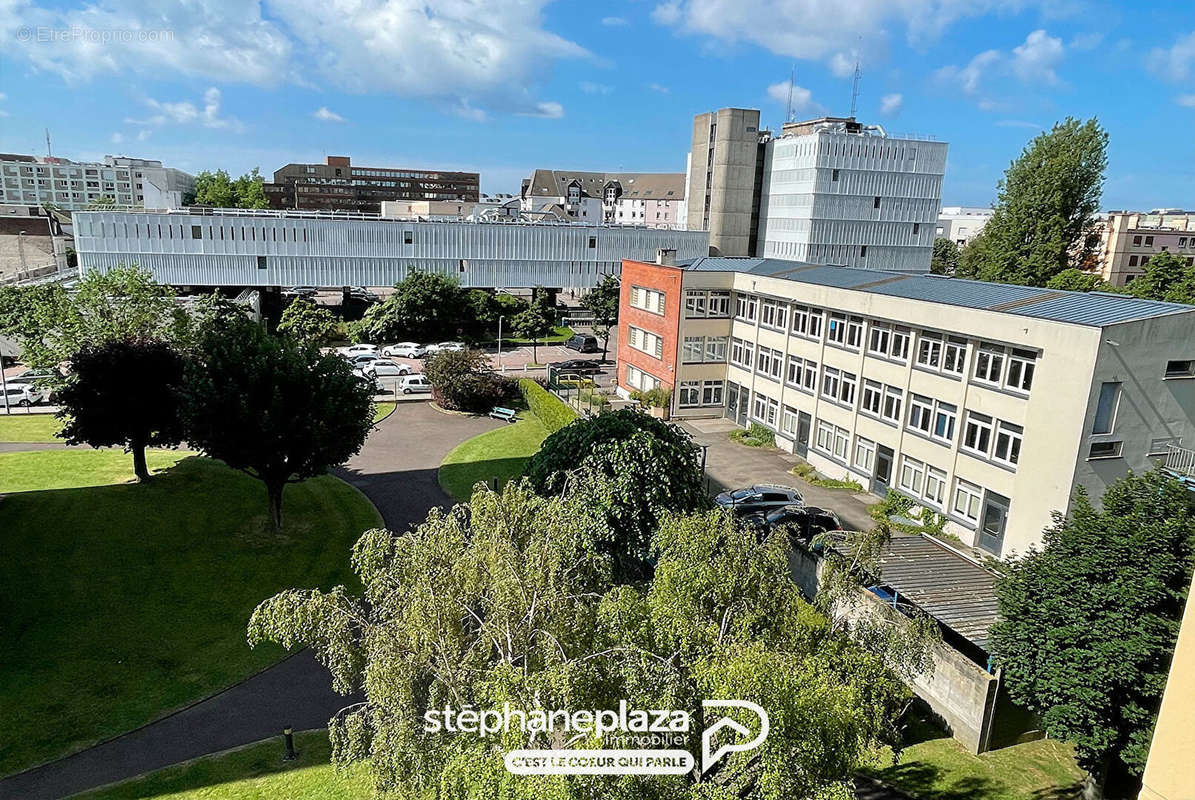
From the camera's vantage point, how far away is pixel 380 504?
30094mm

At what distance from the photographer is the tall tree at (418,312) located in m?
61.3

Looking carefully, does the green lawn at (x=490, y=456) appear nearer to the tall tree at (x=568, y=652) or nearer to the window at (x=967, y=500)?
the window at (x=967, y=500)

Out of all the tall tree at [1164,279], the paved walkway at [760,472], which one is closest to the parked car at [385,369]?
the paved walkway at [760,472]

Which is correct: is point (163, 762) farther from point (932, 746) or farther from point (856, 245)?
point (856, 245)

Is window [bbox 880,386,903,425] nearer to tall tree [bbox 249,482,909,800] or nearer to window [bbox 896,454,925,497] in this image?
window [bbox 896,454,925,497]

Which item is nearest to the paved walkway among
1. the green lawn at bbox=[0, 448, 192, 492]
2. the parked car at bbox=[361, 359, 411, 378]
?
the parked car at bbox=[361, 359, 411, 378]

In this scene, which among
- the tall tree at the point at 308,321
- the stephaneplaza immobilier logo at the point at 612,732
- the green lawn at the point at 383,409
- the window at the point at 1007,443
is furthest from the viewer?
the tall tree at the point at 308,321

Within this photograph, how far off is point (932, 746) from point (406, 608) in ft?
44.6

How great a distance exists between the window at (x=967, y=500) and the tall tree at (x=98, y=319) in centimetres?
3220

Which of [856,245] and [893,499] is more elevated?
[856,245]

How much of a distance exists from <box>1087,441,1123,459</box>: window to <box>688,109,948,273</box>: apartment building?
199 ft

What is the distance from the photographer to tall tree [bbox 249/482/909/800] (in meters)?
8.05

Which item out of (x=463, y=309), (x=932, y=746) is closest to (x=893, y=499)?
(x=932, y=746)

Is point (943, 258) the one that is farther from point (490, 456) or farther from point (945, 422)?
point (490, 456)
